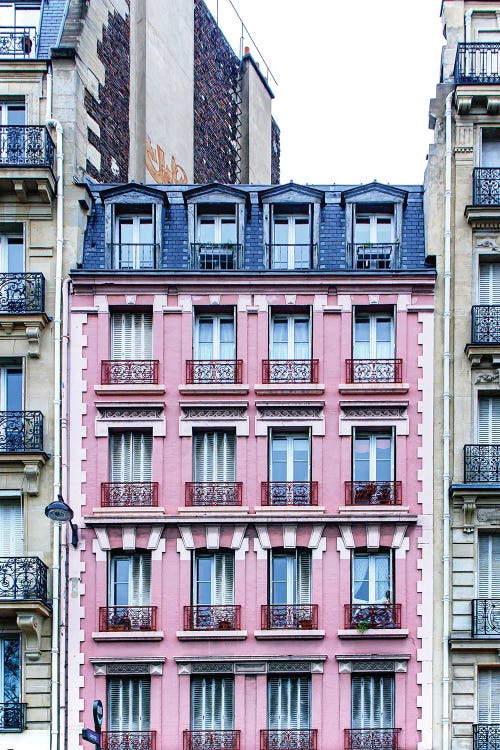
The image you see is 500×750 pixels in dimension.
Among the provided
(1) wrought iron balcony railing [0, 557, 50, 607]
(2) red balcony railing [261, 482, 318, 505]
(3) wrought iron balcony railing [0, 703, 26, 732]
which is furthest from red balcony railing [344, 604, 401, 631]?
(3) wrought iron balcony railing [0, 703, 26, 732]

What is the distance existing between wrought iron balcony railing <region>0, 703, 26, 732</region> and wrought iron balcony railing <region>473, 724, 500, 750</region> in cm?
971

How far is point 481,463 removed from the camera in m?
35.8

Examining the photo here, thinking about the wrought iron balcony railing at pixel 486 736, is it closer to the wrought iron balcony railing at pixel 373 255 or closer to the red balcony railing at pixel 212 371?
the red balcony railing at pixel 212 371

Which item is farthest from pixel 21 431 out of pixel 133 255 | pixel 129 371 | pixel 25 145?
pixel 25 145

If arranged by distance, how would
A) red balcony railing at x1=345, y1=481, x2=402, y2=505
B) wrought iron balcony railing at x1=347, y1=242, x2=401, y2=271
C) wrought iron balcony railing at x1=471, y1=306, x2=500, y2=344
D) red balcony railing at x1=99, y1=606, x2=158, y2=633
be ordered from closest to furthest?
red balcony railing at x1=99, y1=606, x2=158, y2=633, red balcony railing at x1=345, y1=481, x2=402, y2=505, wrought iron balcony railing at x1=471, y1=306, x2=500, y2=344, wrought iron balcony railing at x1=347, y1=242, x2=401, y2=271

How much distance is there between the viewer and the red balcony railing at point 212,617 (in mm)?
35344

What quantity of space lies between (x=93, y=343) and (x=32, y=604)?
634 centimetres

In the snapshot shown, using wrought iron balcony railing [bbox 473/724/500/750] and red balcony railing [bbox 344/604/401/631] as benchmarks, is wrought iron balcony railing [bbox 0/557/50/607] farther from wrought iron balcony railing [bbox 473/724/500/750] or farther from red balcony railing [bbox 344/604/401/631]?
wrought iron balcony railing [bbox 473/724/500/750]

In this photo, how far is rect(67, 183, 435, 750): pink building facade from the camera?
115 ft

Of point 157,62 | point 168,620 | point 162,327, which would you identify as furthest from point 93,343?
point 157,62

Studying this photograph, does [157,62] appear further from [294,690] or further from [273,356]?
[294,690]

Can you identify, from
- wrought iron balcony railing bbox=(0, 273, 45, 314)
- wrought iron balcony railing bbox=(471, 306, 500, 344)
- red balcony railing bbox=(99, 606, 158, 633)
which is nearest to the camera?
red balcony railing bbox=(99, 606, 158, 633)

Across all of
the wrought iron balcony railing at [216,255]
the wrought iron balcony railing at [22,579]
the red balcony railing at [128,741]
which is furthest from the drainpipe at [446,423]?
the wrought iron balcony railing at [22,579]

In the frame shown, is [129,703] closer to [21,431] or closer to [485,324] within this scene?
[21,431]
